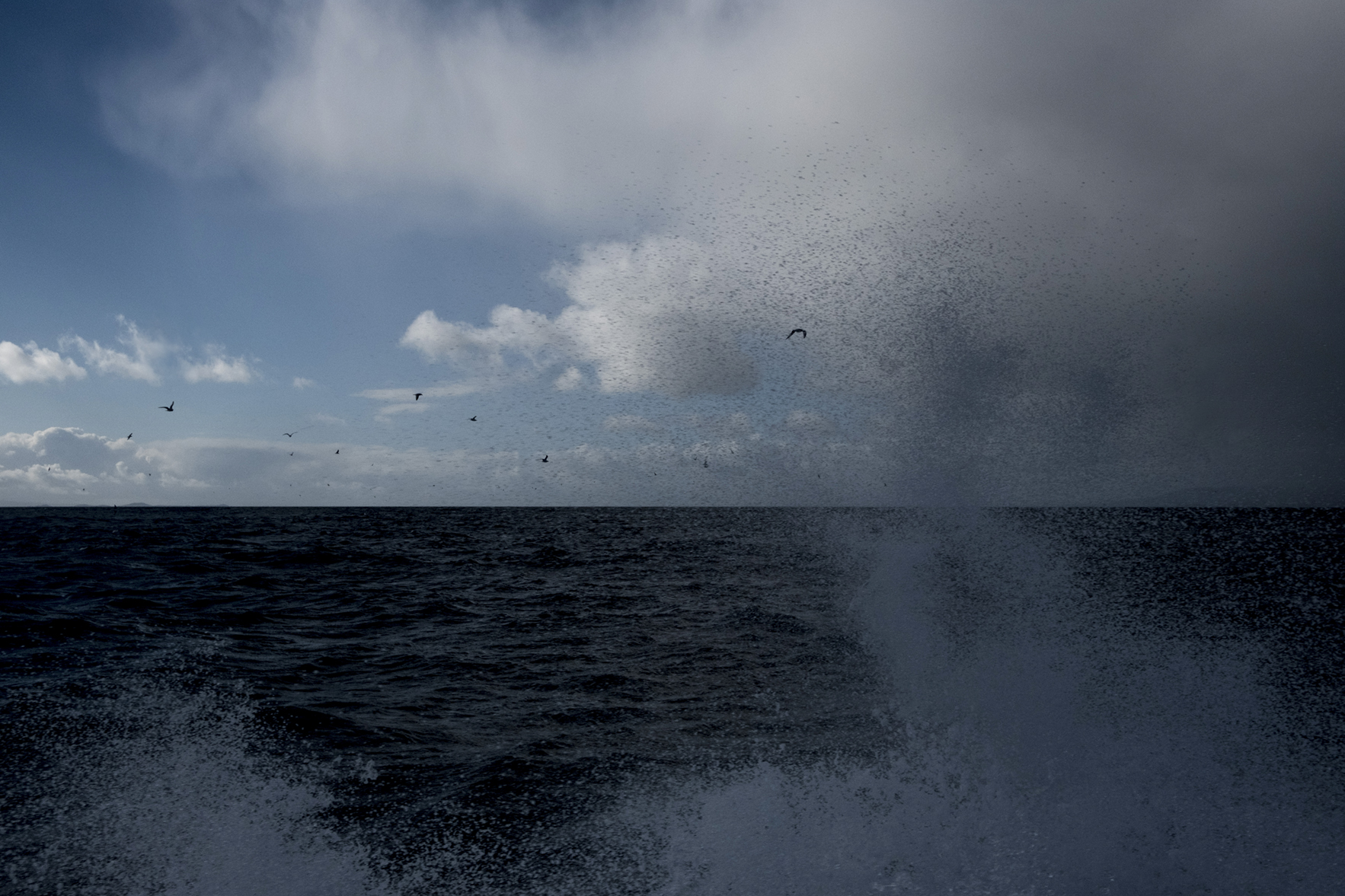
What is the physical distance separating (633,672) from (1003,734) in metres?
6.44

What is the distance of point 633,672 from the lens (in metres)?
13.2

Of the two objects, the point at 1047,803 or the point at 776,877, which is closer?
the point at 776,877

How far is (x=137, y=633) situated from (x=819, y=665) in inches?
557

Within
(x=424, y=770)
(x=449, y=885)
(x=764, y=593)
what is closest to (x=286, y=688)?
(x=424, y=770)

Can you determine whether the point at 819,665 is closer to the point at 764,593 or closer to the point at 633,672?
the point at 633,672

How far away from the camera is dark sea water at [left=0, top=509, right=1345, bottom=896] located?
6.55 m

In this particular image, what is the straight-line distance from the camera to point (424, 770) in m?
8.74

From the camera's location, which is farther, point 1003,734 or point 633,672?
point 633,672

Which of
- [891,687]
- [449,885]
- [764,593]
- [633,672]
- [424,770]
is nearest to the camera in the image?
[449,885]

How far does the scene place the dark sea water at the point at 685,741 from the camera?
6.55 m

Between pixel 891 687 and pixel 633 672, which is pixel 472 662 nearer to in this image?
pixel 633 672

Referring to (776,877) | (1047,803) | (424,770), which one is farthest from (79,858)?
(1047,803)

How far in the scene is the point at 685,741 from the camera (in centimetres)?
967

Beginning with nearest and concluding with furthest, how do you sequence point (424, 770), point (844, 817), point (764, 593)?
point (844, 817), point (424, 770), point (764, 593)
